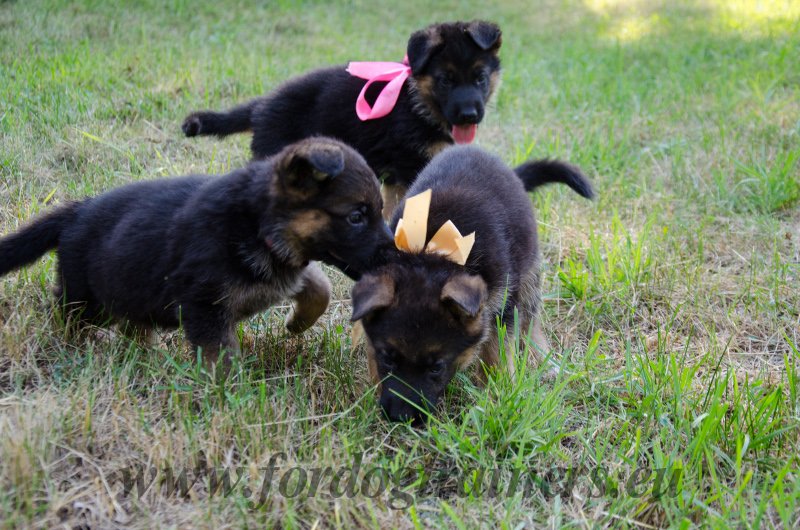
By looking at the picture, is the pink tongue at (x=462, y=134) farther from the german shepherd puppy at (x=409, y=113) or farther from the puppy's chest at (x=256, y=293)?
the puppy's chest at (x=256, y=293)

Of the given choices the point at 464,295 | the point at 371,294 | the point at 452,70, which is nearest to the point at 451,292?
the point at 464,295

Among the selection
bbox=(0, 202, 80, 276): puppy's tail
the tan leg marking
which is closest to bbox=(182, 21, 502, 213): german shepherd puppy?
the tan leg marking

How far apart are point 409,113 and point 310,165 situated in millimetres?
2206

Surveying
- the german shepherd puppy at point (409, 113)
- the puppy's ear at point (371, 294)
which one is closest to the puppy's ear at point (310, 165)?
the puppy's ear at point (371, 294)

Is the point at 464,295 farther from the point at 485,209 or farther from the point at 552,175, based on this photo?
the point at 552,175

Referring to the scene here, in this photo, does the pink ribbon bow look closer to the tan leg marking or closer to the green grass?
the green grass

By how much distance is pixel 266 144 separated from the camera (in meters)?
5.11

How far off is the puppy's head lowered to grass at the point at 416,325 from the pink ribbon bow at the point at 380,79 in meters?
2.07

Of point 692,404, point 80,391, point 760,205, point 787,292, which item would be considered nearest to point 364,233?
point 80,391

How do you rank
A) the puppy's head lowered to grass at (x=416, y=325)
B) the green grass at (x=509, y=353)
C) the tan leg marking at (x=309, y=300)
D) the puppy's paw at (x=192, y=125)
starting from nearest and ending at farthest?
the green grass at (x=509, y=353) → the puppy's head lowered to grass at (x=416, y=325) → the tan leg marking at (x=309, y=300) → the puppy's paw at (x=192, y=125)

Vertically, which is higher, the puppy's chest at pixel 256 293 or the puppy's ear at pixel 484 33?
the puppy's ear at pixel 484 33

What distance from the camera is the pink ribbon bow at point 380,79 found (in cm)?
505

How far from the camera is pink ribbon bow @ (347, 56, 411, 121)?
5051 mm

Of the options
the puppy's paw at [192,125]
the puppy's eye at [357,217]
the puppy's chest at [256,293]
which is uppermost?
the puppy's eye at [357,217]
